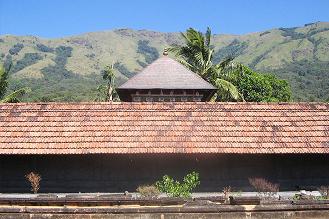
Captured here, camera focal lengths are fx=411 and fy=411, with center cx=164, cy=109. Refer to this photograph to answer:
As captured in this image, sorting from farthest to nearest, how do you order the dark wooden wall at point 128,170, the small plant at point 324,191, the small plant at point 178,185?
the dark wooden wall at point 128,170
the small plant at point 178,185
the small plant at point 324,191

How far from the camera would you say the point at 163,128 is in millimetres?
15930

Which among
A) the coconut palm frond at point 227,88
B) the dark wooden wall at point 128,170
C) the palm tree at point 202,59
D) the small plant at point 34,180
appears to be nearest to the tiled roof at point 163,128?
the dark wooden wall at point 128,170

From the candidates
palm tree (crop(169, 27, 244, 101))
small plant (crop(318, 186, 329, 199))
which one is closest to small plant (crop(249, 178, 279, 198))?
small plant (crop(318, 186, 329, 199))

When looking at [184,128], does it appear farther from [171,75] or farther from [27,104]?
[171,75]

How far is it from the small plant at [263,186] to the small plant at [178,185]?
7.18 feet

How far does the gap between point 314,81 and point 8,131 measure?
377 feet

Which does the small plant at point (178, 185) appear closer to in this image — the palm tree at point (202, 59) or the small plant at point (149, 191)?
the small plant at point (149, 191)

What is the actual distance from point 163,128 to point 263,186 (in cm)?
434

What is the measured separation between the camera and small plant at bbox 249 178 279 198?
50.3ft

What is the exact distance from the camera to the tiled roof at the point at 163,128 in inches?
596

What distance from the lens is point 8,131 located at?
52.0 feet

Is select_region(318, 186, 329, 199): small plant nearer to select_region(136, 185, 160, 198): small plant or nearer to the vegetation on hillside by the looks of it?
select_region(136, 185, 160, 198): small plant

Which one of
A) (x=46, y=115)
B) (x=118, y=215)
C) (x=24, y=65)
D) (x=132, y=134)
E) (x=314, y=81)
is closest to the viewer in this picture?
(x=118, y=215)

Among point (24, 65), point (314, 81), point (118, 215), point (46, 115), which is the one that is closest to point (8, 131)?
point (46, 115)
